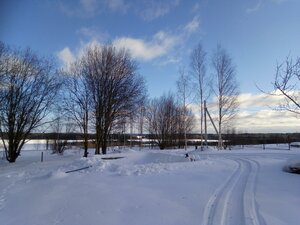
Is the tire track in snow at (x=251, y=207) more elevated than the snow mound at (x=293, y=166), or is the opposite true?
the snow mound at (x=293, y=166)

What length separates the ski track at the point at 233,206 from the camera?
21.0ft

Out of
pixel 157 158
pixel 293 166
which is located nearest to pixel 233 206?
pixel 293 166

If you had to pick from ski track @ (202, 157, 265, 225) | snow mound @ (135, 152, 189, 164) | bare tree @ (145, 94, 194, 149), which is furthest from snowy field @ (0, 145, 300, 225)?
bare tree @ (145, 94, 194, 149)

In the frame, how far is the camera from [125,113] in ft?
101

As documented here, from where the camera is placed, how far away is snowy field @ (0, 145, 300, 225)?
7.00m

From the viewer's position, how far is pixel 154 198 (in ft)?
28.9

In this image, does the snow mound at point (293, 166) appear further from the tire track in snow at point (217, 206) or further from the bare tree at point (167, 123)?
the bare tree at point (167, 123)

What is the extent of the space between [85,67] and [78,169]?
53.1 feet

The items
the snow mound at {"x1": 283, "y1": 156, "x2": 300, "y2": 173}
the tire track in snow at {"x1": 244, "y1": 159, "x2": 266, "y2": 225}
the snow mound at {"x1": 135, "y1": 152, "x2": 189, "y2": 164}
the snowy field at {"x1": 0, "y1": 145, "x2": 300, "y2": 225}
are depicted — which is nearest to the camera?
the tire track in snow at {"x1": 244, "y1": 159, "x2": 266, "y2": 225}

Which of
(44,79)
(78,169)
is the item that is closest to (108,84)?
(44,79)

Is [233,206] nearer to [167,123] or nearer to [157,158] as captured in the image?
[157,158]

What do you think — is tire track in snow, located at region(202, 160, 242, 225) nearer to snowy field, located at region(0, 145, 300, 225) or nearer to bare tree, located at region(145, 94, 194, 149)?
snowy field, located at region(0, 145, 300, 225)

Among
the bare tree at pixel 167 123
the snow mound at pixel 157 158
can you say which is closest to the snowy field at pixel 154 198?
the snow mound at pixel 157 158

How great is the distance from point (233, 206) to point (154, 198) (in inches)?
91.9
